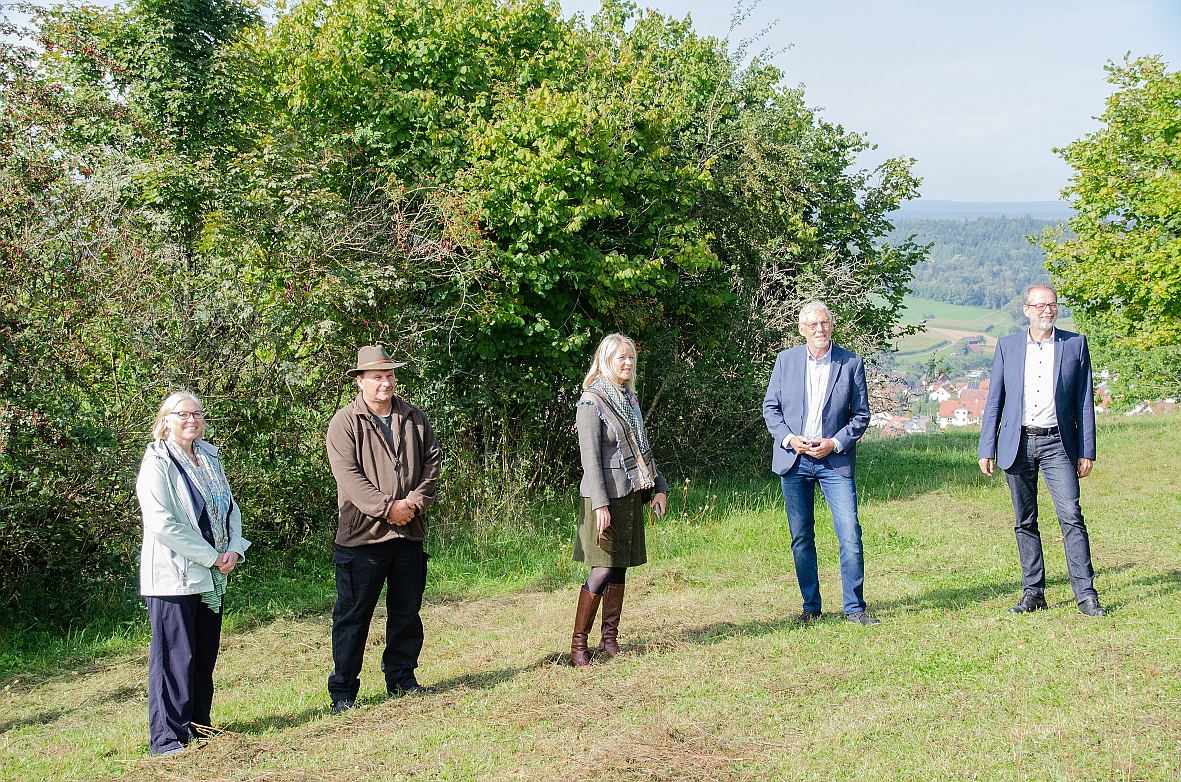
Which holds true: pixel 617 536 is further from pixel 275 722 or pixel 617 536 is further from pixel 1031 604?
pixel 1031 604

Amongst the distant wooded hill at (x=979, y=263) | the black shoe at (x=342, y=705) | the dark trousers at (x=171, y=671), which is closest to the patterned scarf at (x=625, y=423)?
the black shoe at (x=342, y=705)

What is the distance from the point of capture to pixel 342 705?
204 inches

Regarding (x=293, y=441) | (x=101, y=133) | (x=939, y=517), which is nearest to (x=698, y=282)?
(x=939, y=517)

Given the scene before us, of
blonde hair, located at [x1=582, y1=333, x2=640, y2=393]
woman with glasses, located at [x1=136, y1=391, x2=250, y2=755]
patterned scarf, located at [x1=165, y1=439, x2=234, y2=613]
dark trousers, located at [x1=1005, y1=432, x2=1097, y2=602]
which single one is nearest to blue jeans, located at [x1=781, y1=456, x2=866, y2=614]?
dark trousers, located at [x1=1005, y1=432, x2=1097, y2=602]

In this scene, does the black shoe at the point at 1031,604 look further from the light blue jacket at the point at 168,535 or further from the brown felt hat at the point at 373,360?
the light blue jacket at the point at 168,535

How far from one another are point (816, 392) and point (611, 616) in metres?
2.03

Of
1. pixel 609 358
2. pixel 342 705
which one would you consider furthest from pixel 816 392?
pixel 342 705

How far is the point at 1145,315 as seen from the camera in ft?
58.6

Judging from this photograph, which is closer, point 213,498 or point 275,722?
point 213,498

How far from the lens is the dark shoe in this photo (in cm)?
619

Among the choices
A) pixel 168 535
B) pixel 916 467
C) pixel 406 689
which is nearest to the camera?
pixel 168 535

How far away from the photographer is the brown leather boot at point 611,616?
584 centimetres

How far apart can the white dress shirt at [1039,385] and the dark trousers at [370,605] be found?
4.03 meters

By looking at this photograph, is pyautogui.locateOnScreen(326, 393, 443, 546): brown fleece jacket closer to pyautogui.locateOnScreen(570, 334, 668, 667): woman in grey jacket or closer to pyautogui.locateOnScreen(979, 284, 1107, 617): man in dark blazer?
pyautogui.locateOnScreen(570, 334, 668, 667): woman in grey jacket
